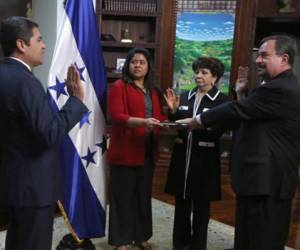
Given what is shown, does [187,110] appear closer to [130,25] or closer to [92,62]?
[92,62]

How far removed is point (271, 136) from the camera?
1.95 m

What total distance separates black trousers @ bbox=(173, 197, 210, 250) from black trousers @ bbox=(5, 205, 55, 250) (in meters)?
1.07

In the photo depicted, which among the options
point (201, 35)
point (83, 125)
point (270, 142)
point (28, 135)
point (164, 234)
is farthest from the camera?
point (201, 35)

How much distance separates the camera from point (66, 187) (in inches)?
93.6

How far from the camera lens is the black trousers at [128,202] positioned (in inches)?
95.6

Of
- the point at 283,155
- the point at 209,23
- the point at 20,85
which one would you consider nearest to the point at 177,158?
the point at 283,155

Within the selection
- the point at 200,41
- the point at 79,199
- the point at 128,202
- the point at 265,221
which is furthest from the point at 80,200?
the point at 200,41

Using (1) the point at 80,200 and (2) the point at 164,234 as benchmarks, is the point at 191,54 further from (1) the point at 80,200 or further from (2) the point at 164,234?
(1) the point at 80,200

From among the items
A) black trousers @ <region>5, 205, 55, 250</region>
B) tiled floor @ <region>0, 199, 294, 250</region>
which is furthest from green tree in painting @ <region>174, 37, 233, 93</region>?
black trousers @ <region>5, 205, 55, 250</region>

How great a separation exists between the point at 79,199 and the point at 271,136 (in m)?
1.16

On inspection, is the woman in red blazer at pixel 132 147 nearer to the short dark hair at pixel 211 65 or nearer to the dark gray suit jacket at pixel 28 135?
the short dark hair at pixel 211 65

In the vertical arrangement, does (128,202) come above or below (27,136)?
below

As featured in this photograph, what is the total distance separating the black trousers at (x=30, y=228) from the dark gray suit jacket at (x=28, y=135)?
0.04m

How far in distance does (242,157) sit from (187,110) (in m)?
0.57
